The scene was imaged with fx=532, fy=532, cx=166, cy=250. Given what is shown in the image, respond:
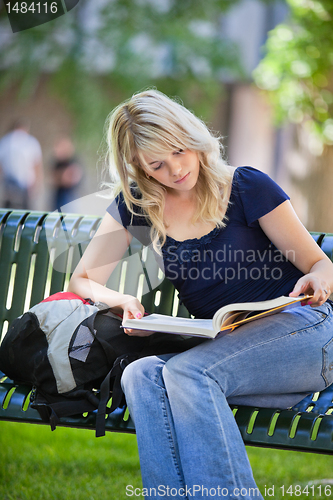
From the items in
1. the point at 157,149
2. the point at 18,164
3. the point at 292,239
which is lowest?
the point at 18,164

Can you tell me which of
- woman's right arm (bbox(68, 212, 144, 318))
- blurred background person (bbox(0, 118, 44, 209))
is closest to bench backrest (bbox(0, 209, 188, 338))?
woman's right arm (bbox(68, 212, 144, 318))

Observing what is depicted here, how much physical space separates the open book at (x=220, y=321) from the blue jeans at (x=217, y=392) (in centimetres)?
8

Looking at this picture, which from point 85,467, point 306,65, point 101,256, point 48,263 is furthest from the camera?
point 306,65

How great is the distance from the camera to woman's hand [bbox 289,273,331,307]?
1594 mm

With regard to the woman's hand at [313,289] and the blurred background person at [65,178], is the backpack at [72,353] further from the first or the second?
the blurred background person at [65,178]

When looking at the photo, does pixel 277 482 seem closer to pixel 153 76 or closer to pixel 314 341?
pixel 314 341

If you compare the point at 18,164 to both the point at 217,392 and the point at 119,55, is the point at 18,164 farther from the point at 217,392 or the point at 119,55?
the point at 217,392

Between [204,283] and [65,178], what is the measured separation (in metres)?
6.57

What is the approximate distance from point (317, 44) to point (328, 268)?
17.3ft

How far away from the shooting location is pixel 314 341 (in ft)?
5.36

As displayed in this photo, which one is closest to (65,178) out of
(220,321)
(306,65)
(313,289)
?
(306,65)

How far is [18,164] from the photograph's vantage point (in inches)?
275

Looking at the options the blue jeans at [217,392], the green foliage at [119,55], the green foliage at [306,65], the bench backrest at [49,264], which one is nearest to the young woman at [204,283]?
the blue jeans at [217,392]

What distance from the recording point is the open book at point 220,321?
1.42 meters
